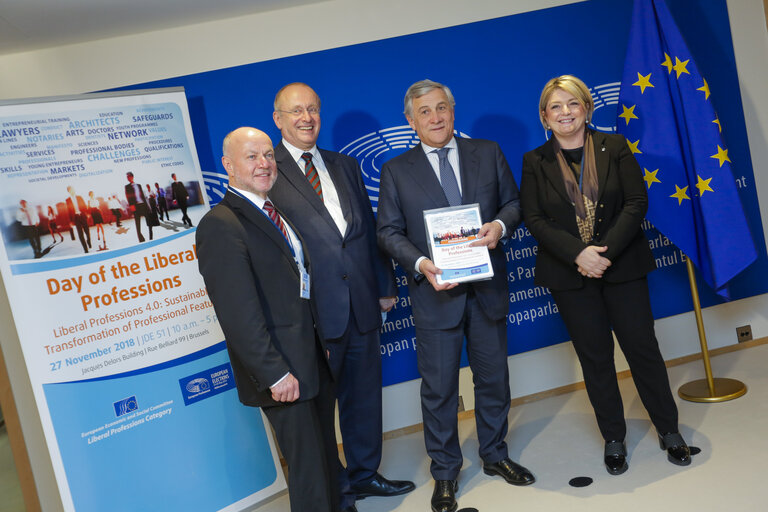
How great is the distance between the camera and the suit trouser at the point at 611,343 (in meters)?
2.97

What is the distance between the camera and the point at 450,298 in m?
3.01

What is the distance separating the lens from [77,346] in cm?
298

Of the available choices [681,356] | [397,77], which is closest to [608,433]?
[681,356]

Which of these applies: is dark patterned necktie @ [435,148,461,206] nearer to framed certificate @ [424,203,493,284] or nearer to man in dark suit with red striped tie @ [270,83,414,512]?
framed certificate @ [424,203,493,284]

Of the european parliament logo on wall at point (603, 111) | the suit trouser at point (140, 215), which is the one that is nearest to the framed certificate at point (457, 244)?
the suit trouser at point (140, 215)

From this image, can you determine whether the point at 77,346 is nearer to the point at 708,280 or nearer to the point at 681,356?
the point at 708,280

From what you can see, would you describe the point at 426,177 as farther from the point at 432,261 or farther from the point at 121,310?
the point at 121,310

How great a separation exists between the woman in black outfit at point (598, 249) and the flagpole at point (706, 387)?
74 cm

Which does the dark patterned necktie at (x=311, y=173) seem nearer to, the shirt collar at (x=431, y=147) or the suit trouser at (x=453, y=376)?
the shirt collar at (x=431, y=147)

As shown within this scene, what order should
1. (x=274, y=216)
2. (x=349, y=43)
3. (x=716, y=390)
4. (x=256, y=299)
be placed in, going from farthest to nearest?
(x=349, y=43), (x=716, y=390), (x=274, y=216), (x=256, y=299)

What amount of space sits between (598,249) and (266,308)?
4.88 feet

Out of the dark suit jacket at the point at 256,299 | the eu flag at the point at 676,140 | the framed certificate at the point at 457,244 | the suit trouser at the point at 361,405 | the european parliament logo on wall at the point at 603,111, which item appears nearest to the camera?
the dark suit jacket at the point at 256,299

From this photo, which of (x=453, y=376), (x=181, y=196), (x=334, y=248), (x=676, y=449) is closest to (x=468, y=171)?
(x=334, y=248)

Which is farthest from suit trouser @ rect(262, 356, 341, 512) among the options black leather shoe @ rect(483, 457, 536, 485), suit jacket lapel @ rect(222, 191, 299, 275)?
black leather shoe @ rect(483, 457, 536, 485)
